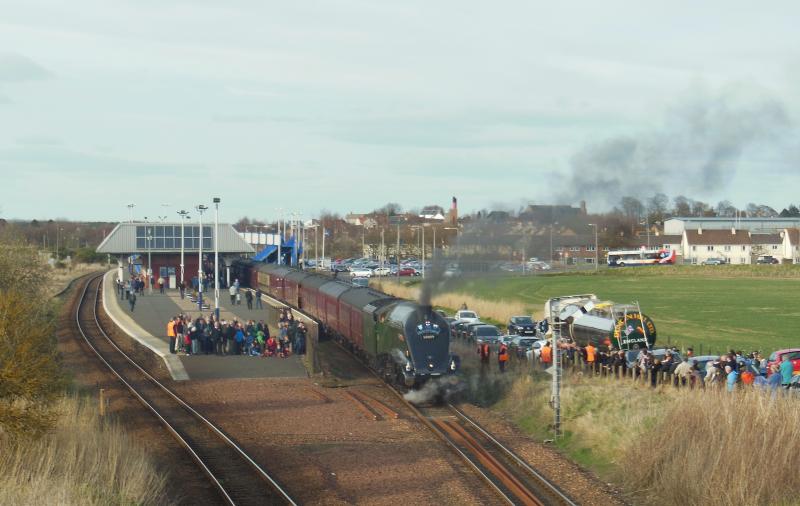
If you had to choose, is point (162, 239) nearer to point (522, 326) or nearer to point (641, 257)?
point (522, 326)

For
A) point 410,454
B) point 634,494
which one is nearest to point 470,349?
point 410,454

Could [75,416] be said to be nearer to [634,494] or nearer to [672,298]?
[634,494]

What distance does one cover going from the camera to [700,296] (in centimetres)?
7762

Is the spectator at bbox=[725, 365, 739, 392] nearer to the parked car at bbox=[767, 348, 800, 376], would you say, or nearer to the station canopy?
the parked car at bbox=[767, 348, 800, 376]

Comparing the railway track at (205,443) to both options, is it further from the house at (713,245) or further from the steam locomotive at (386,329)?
the house at (713,245)

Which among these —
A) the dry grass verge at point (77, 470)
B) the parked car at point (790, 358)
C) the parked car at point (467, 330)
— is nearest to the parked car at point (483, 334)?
the parked car at point (467, 330)

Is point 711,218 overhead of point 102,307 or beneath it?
overhead

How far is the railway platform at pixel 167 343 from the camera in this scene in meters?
34.3

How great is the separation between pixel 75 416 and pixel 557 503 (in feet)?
42.1

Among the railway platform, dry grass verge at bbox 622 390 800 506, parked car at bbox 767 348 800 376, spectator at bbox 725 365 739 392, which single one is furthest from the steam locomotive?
parked car at bbox 767 348 800 376

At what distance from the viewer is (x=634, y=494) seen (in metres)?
18.6

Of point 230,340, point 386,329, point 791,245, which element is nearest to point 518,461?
point 386,329

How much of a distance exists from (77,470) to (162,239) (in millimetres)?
63432

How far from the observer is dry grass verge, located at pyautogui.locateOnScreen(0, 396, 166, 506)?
50.5 feet
